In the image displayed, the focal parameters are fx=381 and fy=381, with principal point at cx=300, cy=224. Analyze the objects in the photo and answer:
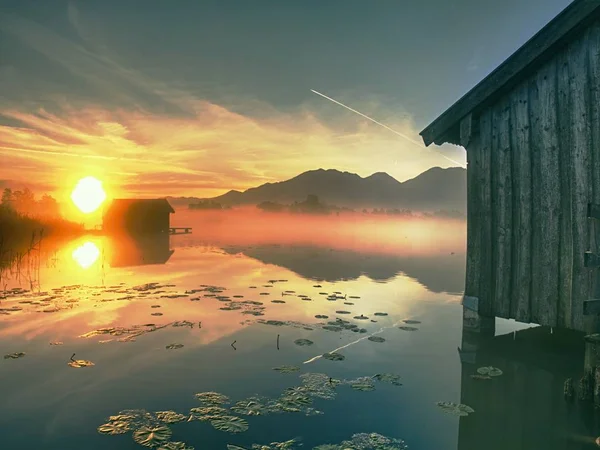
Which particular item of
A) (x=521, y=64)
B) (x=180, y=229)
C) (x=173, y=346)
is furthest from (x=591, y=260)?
(x=180, y=229)

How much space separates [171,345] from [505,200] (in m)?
7.75

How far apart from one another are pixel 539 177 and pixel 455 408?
4.42 meters

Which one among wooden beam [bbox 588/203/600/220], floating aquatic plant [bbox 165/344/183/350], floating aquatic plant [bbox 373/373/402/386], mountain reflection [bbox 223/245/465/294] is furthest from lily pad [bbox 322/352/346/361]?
mountain reflection [bbox 223/245/465/294]

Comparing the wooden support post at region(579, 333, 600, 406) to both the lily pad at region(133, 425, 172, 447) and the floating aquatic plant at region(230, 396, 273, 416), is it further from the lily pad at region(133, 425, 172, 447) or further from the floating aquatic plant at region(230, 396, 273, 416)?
the lily pad at region(133, 425, 172, 447)

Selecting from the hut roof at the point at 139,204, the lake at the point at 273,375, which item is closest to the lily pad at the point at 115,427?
the lake at the point at 273,375

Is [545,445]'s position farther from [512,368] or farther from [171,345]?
[171,345]

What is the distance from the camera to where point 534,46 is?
23.0 ft

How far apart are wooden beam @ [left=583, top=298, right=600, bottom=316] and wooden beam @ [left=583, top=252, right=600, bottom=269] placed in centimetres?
54

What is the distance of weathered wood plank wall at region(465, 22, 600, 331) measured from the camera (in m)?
6.49

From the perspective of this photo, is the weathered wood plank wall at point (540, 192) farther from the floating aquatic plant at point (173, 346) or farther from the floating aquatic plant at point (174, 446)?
the floating aquatic plant at point (173, 346)

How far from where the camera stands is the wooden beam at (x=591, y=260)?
5840 mm

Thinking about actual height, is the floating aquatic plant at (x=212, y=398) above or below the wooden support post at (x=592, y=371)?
below

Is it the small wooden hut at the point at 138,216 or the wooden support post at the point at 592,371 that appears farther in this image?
the small wooden hut at the point at 138,216

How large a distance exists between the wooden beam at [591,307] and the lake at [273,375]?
53.8 inches
